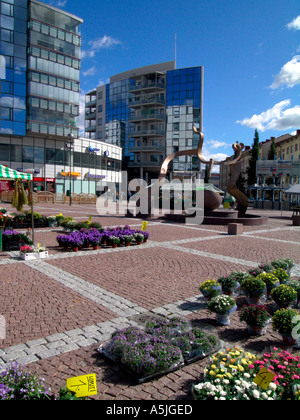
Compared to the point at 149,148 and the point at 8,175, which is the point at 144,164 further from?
the point at 8,175

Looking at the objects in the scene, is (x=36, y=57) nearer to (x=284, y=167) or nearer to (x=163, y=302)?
(x=284, y=167)

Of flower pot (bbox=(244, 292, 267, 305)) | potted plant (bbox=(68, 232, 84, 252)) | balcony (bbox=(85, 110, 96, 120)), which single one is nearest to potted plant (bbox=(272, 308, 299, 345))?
flower pot (bbox=(244, 292, 267, 305))

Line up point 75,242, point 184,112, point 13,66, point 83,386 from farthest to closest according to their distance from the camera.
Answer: point 184,112 < point 13,66 < point 75,242 < point 83,386

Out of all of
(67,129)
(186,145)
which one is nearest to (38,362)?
(67,129)

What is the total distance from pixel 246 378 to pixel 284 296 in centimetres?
271

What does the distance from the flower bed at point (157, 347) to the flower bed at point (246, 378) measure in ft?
1.90

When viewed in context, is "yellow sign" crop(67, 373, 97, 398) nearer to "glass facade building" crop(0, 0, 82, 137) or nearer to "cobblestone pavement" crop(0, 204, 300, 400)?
"cobblestone pavement" crop(0, 204, 300, 400)

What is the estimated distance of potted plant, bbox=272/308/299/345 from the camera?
172 inches

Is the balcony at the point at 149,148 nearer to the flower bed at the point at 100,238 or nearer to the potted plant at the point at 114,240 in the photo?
the flower bed at the point at 100,238

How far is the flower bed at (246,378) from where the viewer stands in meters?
2.91

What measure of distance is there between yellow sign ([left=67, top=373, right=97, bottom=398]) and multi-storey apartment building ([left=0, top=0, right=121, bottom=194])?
37.3m

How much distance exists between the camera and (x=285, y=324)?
439cm

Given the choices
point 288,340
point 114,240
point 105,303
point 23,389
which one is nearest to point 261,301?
point 288,340

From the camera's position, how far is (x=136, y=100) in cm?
6688
